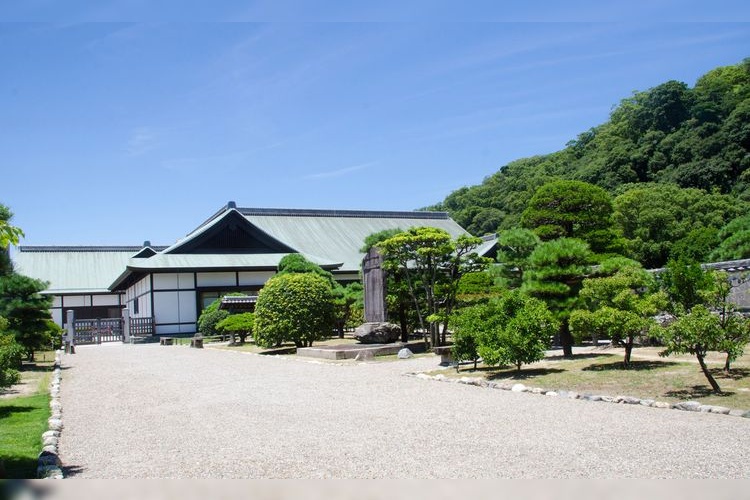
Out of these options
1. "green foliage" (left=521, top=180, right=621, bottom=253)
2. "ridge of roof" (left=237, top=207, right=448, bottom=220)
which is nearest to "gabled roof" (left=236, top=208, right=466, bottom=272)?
"ridge of roof" (left=237, top=207, right=448, bottom=220)

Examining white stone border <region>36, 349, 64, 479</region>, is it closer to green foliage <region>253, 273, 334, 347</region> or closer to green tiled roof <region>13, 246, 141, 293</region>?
green foliage <region>253, 273, 334, 347</region>

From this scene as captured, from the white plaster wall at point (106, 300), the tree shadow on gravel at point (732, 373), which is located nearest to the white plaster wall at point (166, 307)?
the white plaster wall at point (106, 300)

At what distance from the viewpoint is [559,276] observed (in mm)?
14117

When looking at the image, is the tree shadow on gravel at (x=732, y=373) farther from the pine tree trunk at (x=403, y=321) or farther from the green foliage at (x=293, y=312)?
the green foliage at (x=293, y=312)

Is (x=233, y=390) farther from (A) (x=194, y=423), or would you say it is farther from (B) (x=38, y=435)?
(B) (x=38, y=435)

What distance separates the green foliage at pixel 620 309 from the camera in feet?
35.3

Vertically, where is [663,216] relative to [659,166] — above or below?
below

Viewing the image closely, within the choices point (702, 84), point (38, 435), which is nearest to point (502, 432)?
point (38, 435)

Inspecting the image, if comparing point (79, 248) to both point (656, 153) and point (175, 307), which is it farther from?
point (656, 153)

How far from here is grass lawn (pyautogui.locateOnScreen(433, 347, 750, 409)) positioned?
8602 millimetres

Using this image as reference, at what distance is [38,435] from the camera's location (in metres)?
7.50

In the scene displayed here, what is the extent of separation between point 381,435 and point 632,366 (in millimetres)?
6311

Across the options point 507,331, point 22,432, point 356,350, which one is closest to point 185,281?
point 356,350

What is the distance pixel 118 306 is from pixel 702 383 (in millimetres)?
37227
